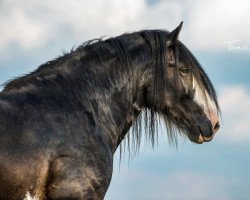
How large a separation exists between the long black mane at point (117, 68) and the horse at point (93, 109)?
0.6 inches

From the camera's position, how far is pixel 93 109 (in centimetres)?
788

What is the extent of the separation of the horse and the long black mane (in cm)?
1

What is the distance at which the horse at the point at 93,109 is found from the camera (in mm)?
6930

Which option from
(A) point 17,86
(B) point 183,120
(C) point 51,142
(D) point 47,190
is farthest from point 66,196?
(B) point 183,120

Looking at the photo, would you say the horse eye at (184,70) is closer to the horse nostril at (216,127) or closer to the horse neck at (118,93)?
the horse neck at (118,93)

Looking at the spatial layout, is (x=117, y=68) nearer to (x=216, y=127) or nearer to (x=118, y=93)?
(x=118, y=93)

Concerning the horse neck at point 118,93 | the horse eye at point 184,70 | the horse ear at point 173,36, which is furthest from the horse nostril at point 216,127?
the horse ear at point 173,36

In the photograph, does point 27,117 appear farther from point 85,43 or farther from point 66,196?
point 85,43

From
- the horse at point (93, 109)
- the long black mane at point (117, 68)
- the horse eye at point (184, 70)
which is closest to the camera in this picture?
the horse at point (93, 109)

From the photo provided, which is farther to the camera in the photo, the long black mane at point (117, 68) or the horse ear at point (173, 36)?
the horse ear at point (173, 36)

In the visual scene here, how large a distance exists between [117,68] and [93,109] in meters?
0.87

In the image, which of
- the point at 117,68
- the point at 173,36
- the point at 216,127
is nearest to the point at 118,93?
the point at 117,68

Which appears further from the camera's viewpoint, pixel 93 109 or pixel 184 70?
pixel 184 70

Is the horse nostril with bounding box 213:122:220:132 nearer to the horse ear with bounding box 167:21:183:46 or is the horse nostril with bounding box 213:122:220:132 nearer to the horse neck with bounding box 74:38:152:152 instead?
the horse neck with bounding box 74:38:152:152
